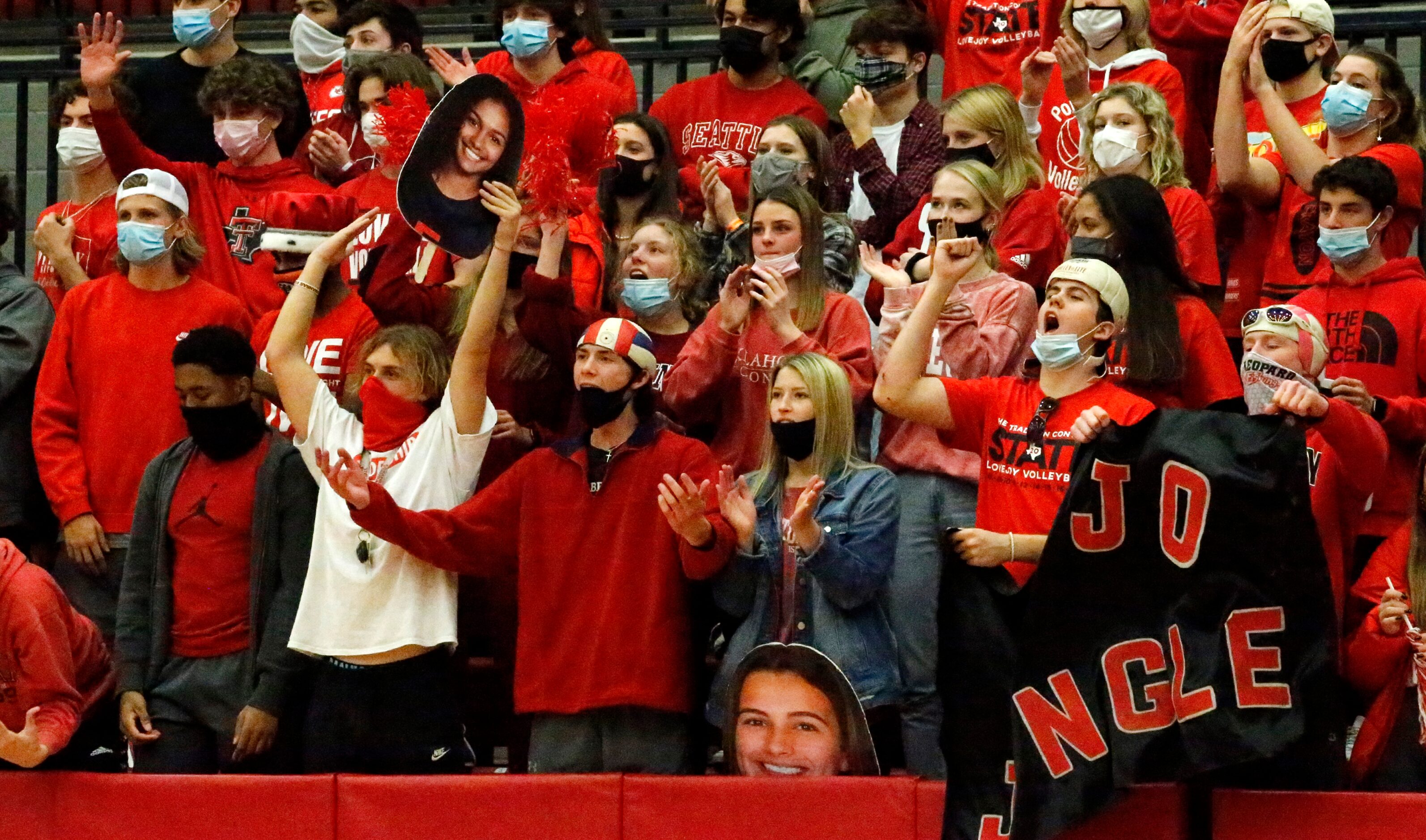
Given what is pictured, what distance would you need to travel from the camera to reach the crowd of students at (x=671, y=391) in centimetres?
627

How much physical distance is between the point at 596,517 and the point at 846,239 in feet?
4.91

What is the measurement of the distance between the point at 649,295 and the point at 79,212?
272 cm

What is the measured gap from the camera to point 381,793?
6297 mm

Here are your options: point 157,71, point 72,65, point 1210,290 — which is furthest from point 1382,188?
point 72,65

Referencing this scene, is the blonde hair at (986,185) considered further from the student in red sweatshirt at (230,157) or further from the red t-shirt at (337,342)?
the student in red sweatshirt at (230,157)

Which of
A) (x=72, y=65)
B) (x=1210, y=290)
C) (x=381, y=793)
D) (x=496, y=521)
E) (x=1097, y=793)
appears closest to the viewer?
(x=1097, y=793)

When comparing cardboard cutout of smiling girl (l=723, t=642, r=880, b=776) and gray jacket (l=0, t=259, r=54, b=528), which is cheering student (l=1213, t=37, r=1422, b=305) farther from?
gray jacket (l=0, t=259, r=54, b=528)

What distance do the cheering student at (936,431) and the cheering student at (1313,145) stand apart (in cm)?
97

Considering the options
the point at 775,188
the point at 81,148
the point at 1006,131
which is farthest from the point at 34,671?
the point at 1006,131

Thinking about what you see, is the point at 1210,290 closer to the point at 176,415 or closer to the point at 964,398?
the point at 964,398

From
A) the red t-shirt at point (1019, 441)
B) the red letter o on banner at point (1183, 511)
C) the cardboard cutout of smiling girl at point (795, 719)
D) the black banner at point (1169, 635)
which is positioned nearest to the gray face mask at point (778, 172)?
the red t-shirt at point (1019, 441)

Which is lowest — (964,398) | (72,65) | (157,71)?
(72,65)

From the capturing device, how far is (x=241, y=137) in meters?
8.38

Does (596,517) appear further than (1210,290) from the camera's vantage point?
No
